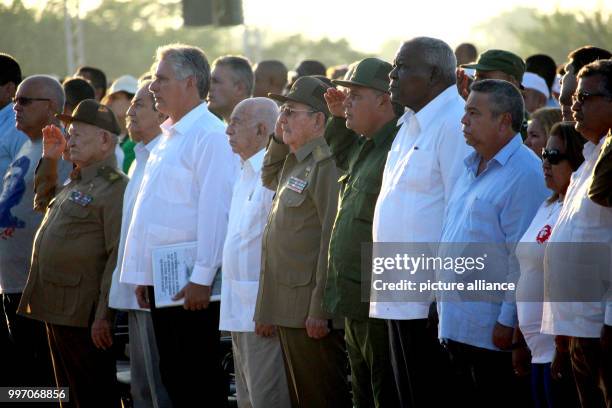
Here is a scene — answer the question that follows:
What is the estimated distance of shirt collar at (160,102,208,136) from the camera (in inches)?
338

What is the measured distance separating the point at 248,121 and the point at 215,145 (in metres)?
0.27

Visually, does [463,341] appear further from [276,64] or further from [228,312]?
[276,64]

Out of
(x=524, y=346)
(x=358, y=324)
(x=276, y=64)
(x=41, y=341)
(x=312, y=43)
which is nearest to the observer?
(x=524, y=346)

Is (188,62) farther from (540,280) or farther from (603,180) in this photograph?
(603,180)

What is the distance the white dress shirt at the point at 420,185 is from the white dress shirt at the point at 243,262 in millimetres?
1243

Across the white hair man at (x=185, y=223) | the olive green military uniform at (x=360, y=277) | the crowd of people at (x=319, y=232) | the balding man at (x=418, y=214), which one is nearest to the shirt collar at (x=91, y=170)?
the crowd of people at (x=319, y=232)

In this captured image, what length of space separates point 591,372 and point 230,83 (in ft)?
17.1

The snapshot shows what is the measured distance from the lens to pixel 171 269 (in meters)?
8.35

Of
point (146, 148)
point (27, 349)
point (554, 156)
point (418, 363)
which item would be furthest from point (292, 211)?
point (27, 349)

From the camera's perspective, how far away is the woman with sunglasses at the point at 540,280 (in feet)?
21.7

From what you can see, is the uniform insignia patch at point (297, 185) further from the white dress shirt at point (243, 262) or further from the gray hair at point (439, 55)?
the gray hair at point (439, 55)

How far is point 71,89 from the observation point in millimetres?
12148

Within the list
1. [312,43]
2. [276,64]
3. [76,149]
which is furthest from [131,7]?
[76,149]

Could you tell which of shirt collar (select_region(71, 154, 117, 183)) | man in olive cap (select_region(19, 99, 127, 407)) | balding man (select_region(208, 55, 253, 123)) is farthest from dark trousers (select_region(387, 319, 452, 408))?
balding man (select_region(208, 55, 253, 123))
